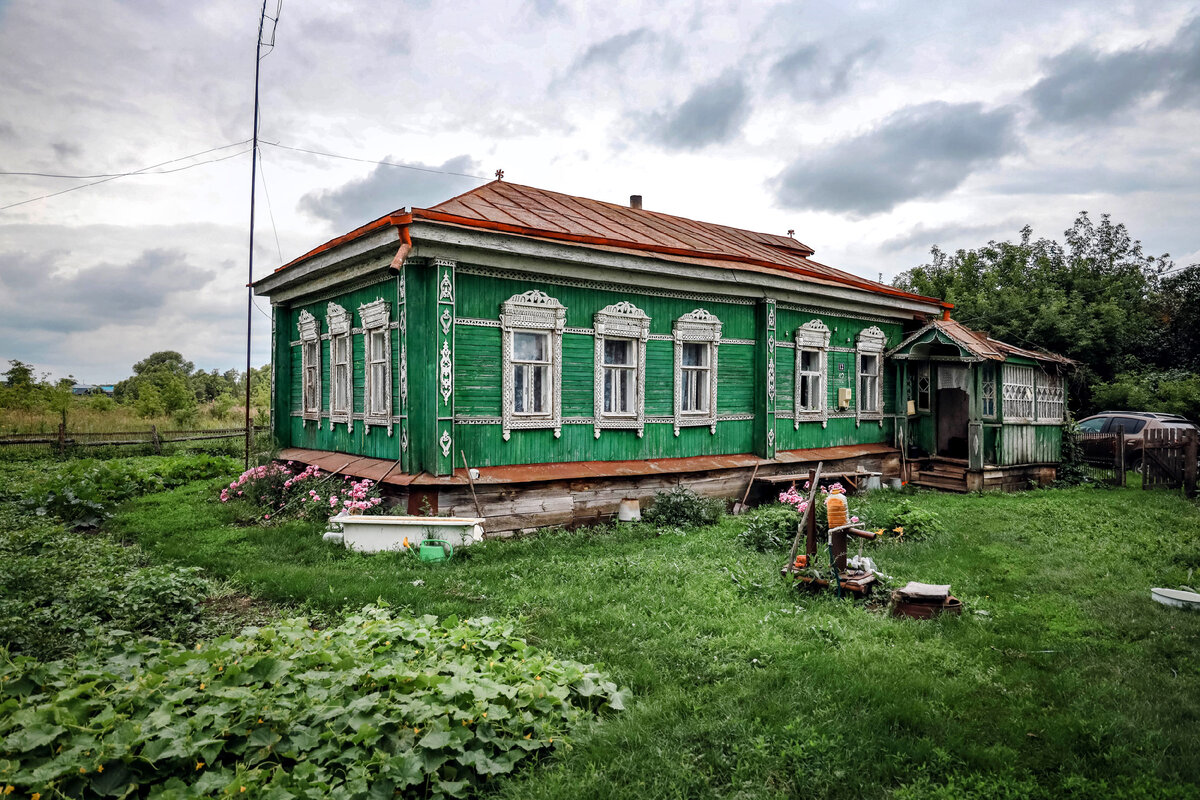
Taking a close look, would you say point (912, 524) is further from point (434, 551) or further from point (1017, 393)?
point (1017, 393)

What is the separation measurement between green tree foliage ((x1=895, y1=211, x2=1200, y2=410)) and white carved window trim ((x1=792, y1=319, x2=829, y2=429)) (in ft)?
39.5

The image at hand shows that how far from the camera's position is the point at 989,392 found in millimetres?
14148

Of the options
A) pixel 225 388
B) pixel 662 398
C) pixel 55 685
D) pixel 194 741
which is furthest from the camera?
pixel 225 388

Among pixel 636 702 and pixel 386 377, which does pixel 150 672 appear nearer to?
pixel 636 702

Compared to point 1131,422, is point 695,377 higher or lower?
higher

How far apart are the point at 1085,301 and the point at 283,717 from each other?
29.2 m

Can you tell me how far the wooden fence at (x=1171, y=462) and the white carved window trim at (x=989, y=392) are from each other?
2.75 m

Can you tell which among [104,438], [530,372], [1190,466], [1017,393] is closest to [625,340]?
[530,372]

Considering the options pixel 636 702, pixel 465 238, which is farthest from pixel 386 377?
pixel 636 702

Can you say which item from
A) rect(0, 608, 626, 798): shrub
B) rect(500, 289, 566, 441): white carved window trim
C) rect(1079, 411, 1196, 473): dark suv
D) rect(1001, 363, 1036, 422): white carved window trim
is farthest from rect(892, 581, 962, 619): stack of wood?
rect(1079, 411, 1196, 473): dark suv

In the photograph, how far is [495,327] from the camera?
9.96 metres

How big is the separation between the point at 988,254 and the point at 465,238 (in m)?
27.4

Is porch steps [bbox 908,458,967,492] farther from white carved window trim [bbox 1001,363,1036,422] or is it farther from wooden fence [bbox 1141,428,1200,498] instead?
wooden fence [bbox 1141,428,1200,498]

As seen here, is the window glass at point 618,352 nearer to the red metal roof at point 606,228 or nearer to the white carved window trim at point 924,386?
the red metal roof at point 606,228
